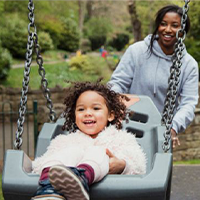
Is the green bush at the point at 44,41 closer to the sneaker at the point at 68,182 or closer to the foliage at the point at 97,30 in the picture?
the foliage at the point at 97,30

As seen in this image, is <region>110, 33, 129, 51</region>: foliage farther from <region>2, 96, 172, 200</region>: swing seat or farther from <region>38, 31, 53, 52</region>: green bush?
<region>2, 96, 172, 200</region>: swing seat

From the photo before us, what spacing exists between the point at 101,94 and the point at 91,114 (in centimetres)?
16

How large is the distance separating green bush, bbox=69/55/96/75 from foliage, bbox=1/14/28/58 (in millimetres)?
1797

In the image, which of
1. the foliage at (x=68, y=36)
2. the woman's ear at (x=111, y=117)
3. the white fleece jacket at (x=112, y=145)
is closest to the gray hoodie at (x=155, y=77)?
the woman's ear at (x=111, y=117)

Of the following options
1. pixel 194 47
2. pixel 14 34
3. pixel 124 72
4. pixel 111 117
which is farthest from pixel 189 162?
pixel 14 34

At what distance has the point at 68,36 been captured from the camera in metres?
19.5

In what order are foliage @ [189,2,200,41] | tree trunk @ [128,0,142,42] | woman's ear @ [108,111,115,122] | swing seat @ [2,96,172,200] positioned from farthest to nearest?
tree trunk @ [128,0,142,42] → foliage @ [189,2,200,41] → woman's ear @ [108,111,115,122] → swing seat @ [2,96,172,200]

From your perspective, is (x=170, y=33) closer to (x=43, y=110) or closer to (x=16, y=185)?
(x=16, y=185)

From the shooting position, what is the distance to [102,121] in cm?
244

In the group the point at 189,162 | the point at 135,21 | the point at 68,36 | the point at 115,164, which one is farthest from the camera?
the point at 68,36

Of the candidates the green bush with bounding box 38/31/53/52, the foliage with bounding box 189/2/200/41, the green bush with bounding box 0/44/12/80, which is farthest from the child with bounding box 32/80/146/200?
the green bush with bounding box 38/31/53/52

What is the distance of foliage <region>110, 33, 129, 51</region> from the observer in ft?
82.1

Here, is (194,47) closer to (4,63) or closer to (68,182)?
(4,63)

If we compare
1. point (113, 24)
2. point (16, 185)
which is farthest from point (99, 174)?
point (113, 24)
